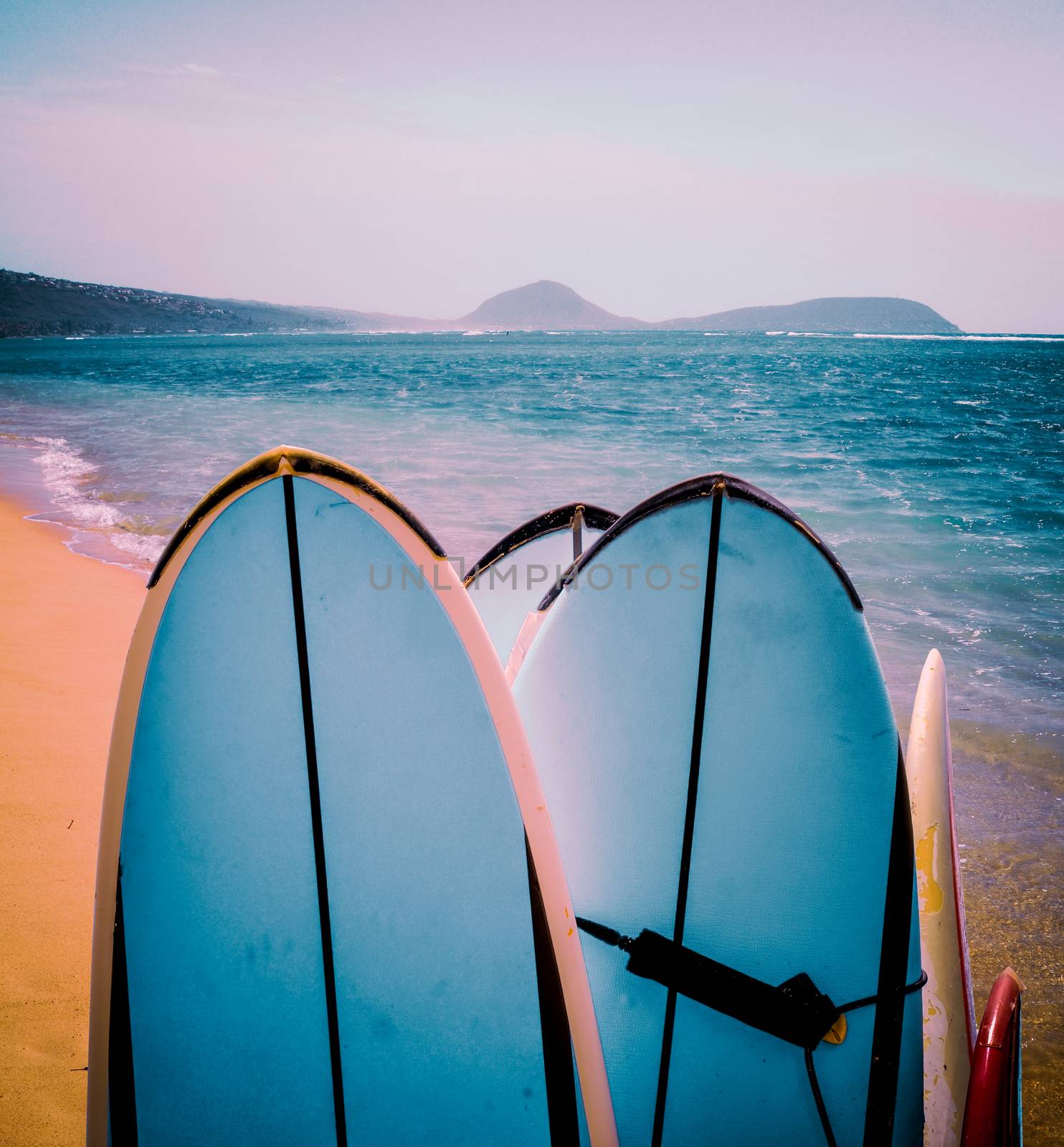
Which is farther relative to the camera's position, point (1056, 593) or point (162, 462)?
point (162, 462)

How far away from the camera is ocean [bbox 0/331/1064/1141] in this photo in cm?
349

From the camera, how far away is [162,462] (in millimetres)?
11266

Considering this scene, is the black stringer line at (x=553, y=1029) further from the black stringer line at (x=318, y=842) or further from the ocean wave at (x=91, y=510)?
the ocean wave at (x=91, y=510)

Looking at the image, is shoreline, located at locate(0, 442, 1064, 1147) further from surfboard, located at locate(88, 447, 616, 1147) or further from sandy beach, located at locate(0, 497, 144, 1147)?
surfboard, located at locate(88, 447, 616, 1147)

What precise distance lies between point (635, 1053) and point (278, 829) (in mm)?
1129

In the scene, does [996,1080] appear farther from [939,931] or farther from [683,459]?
[683,459]

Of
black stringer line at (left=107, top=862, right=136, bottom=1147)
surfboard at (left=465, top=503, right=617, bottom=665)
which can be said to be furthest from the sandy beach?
surfboard at (left=465, top=503, right=617, bottom=665)

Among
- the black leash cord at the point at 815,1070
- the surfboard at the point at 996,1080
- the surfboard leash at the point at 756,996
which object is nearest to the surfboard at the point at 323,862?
the surfboard leash at the point at 756,996

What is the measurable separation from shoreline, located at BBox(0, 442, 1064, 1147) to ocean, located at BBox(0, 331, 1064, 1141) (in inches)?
0.6

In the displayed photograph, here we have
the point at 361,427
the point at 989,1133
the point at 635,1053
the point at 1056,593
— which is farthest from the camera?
the point at 361,427

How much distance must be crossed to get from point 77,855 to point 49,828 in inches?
8.0

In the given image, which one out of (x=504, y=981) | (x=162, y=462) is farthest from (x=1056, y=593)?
(x=162, y=462)

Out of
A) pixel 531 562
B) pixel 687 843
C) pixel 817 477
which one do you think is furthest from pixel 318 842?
pixel 817 477

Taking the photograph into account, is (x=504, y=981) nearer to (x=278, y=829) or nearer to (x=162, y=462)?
(x=278, y=829)
